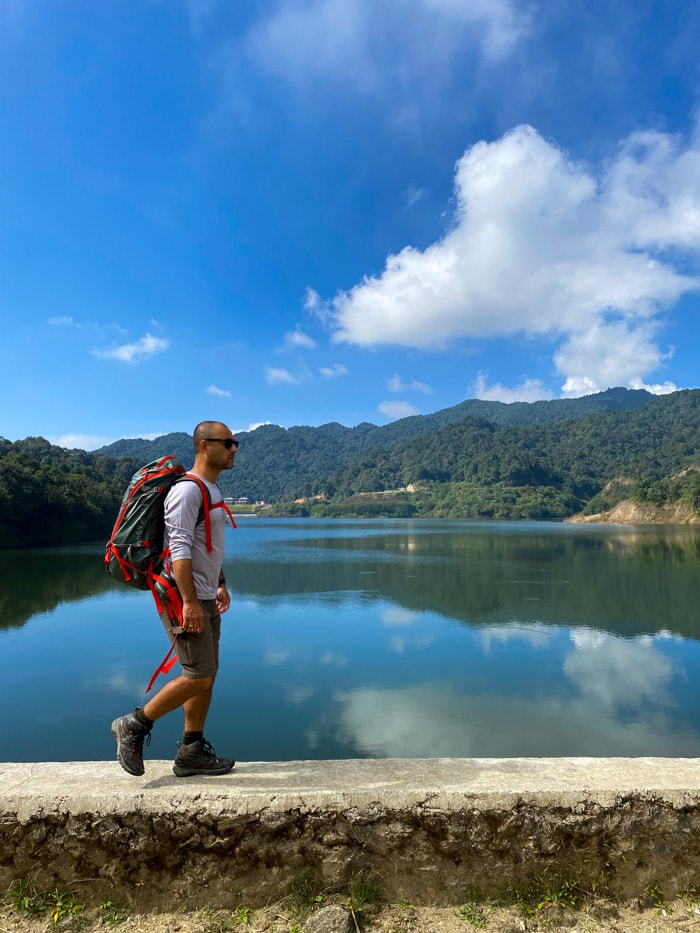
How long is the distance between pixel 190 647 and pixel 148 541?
2.04ft

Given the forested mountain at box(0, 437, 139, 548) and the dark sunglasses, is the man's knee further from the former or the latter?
the forested mountain at box(0, 437, 139, 548)

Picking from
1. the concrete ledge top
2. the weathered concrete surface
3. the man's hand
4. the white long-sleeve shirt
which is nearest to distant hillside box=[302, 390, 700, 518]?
the concrete ledge top

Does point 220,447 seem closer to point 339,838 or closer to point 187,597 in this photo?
point 187,597

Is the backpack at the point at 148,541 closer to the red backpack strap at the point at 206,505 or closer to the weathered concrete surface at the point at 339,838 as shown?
the red backpack strap at the point at 206,505

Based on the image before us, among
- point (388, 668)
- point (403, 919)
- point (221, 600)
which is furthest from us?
point (388, 668)

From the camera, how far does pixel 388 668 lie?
36.4 ft

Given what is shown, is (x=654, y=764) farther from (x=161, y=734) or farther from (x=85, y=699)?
(x=85, y=699)

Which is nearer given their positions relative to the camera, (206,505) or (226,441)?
(206,505)

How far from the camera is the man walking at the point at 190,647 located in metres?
3.04

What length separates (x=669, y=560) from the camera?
107 ft

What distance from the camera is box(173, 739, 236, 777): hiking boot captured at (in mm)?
3059

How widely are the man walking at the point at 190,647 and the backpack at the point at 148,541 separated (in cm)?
6

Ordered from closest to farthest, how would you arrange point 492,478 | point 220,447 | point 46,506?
point 220,447 < point 46,506 < point 492,478

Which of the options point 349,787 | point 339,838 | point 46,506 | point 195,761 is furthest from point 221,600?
point 46,506
